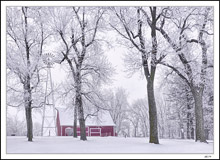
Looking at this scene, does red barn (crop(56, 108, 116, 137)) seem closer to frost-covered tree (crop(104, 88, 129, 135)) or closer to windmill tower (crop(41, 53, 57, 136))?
frost-covered tree (crop(104, 88, 129, 135))

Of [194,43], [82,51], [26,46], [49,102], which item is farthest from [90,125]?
[194,43]

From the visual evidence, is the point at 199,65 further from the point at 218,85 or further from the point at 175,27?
the point at 218,85

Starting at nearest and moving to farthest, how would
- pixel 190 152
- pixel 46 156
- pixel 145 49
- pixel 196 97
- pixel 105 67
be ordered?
pixel 46 156, pixel 190 152, pixel 145 49, pixel 196 97, pixel 105 67

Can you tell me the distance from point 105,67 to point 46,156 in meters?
5.65

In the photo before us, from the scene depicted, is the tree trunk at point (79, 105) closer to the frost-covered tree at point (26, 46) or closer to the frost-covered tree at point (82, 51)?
the frost-covered tree at point (82, 51)

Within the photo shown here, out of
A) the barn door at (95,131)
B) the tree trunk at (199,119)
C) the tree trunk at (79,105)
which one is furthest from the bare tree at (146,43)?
the barn door at (95,131)

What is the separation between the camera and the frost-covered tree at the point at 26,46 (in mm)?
9141

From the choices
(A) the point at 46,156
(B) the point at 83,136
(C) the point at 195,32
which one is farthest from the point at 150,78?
(A) the point at 46,156

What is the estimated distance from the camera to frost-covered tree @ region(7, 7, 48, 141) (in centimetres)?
914

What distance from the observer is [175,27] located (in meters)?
10.8

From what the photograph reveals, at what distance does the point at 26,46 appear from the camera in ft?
34.1

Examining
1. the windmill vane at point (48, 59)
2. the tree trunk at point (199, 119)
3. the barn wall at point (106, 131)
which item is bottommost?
the barn wall at point (106, 131)

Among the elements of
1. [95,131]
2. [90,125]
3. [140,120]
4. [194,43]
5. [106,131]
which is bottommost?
[106,131]

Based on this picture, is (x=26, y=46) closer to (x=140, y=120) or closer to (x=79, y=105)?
(x=79, y=105)
